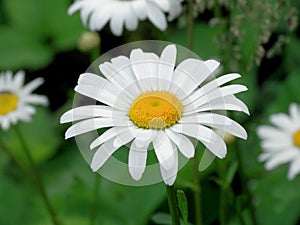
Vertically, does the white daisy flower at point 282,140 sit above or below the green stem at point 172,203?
below

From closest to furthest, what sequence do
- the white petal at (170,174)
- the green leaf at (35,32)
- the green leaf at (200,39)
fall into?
1. the white petal at (170,174)
2. the green leaf at (200,39)
3. the green leaf at (35,32)

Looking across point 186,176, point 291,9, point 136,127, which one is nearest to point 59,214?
point 186,176

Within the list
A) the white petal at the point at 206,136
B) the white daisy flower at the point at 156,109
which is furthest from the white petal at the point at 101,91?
the white petal at the point at 206,136

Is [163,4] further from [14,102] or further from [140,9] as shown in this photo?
[14,102]

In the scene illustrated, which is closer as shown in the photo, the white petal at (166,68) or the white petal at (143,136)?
the white petal at (143,136)

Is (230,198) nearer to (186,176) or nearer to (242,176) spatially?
(242,176)

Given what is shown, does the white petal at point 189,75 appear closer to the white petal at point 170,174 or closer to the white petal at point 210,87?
the white petal at point 210,87

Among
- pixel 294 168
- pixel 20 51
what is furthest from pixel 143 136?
pixel 20 51
